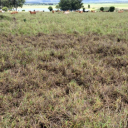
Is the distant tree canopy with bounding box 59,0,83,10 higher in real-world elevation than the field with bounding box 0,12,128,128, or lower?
higher

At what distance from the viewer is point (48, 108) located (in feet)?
6.94

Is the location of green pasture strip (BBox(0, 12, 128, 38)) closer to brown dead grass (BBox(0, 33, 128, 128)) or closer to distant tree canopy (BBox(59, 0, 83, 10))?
brown dead grass (BBox(0, 33, 128, 128))

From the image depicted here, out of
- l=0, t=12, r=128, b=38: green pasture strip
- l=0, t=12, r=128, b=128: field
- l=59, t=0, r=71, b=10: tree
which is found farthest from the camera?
l=59, t=0, r=71, b=10: tree

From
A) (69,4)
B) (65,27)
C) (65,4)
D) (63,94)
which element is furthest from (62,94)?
(65,4)

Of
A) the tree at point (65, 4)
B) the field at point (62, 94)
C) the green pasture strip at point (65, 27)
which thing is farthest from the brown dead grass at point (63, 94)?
the tree at point (65, 4)

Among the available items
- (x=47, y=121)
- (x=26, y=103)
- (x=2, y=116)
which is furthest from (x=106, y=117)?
(x=2, y=116)

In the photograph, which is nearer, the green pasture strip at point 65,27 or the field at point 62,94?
the field at point 62,94

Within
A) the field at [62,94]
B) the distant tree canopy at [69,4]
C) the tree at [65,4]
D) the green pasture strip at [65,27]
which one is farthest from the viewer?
the tree at [65,4]

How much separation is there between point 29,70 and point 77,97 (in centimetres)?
165

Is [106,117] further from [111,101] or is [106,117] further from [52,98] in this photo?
[52,98]

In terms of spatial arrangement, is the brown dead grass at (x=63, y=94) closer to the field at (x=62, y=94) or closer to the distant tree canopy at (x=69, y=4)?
the field at (x=62, y=94)

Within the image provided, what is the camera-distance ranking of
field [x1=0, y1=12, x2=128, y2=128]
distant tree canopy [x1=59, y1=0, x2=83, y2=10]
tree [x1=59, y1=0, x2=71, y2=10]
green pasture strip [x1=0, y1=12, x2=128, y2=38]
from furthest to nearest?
tree [x1=59, y1=0, x2=71, y2=10]
distant tree canopy [x1=59, y1=0, x2=83, y2=10]
green pasture strip [x1=0, y1=12, x2=128, y2=38]
field [x1=0, y1=12, x2=128, y2=128]

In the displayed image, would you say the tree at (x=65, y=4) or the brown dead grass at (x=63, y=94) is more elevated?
the tree at (x=65, y=4)

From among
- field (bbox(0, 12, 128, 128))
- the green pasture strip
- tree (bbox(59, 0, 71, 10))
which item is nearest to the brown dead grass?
field (bbox(0, 12, 128, 128))
